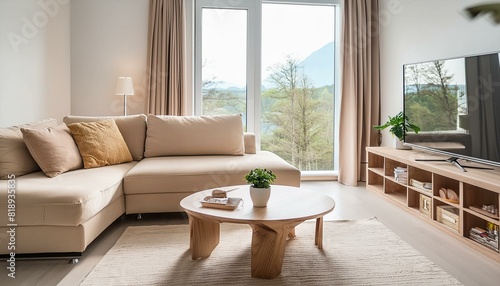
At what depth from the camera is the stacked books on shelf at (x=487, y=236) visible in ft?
7.20

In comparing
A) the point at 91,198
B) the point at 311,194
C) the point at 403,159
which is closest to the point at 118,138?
the point at 91,198

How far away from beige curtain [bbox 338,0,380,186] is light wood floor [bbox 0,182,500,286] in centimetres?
93

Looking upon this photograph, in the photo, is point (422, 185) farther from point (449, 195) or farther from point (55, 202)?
point (55, 202)

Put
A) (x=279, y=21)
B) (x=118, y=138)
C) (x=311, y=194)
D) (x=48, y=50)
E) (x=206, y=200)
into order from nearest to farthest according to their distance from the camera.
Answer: (x=206, y=200) → (x=311, y=194) → (x=118, y=138) → (x=48, y=50) → (x=279, y=21)

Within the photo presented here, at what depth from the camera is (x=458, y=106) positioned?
266 cm

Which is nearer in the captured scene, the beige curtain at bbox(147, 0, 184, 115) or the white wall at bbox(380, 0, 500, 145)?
the white wall at bbox(380, 0, 500, 145)

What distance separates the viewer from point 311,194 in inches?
92.3

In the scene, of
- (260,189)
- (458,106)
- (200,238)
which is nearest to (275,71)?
(458,106)

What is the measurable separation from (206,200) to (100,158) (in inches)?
52.0

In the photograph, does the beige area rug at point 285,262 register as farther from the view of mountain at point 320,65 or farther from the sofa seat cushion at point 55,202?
the view of mountain at point 320,65

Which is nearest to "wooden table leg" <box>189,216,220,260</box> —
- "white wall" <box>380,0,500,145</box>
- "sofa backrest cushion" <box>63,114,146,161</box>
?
"sofa backrest cushion" <box>63,114,146,161</box>

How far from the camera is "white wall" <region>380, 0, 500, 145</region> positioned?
2.88 metres

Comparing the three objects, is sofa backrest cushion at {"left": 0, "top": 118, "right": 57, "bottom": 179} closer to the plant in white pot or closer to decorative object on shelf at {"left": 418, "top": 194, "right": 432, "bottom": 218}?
the plant in white pot

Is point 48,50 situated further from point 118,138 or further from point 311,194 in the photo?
point 311,194
